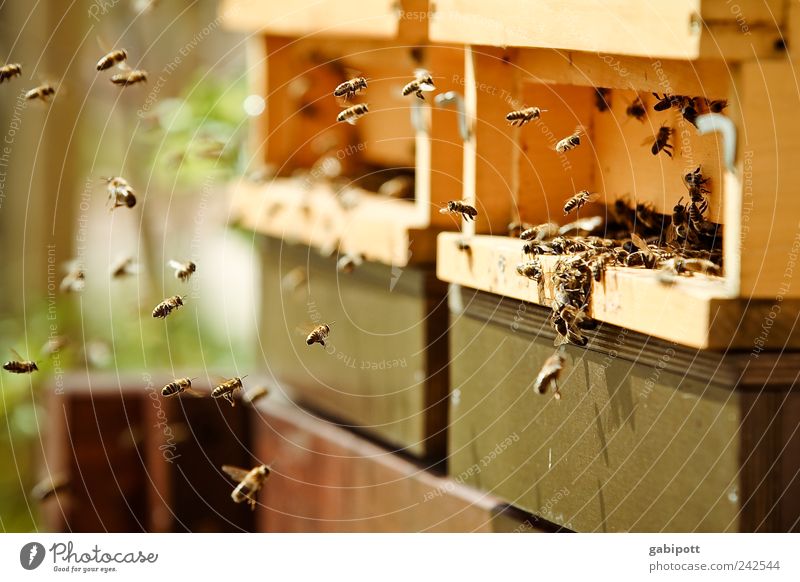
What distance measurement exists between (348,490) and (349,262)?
1.47 feet

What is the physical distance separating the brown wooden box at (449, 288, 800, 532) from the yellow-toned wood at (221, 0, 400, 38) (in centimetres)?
61

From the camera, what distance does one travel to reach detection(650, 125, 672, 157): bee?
63.8 inches

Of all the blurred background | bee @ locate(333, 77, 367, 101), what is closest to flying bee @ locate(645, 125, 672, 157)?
bee @ locate(333, 77, 367, 101)

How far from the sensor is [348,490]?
2.31m

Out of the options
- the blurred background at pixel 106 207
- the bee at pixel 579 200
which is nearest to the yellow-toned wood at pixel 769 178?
the bee at pixel 579 200

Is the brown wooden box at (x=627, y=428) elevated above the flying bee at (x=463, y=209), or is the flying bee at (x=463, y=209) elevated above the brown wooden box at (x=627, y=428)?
the flying bee at (x=463, y=209)

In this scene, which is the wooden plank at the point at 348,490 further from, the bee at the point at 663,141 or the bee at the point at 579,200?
the bee at the point at 663,141

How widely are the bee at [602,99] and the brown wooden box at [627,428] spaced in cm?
33

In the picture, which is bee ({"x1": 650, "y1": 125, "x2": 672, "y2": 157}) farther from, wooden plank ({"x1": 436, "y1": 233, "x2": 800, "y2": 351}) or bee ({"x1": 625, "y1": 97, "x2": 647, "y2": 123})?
wooden plank ({"x1": 436, "y1": 233, "x2": 800, "y2": 351})

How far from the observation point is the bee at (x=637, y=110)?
1.69 m

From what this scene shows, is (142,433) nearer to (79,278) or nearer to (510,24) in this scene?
(79,278)

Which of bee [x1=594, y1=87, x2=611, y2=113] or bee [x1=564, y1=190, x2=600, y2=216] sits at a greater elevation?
bee [x1=594, y1=87, x2=611, y2=113]

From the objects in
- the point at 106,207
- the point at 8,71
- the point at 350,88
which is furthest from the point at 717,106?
the point at 106,207
